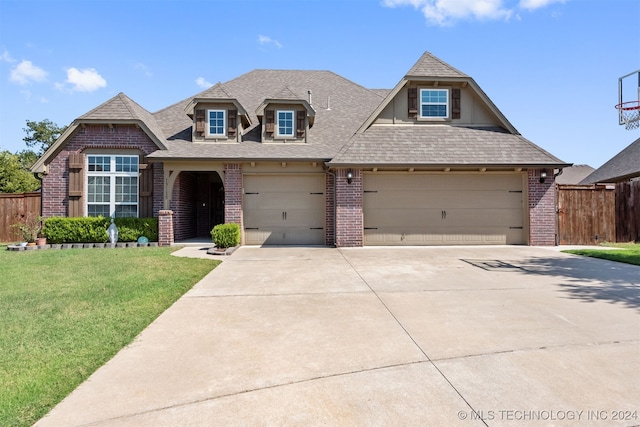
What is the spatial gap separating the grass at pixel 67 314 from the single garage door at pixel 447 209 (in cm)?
649


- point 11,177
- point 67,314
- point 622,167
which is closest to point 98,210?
point 67,314

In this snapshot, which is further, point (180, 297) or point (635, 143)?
point (635, 143)

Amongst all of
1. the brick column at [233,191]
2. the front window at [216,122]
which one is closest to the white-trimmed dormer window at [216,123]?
the front window at [216,122]

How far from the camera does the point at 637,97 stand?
1897 cm

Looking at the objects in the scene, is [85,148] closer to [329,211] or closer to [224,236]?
[224,236]

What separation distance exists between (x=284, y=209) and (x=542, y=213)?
931 centimetres

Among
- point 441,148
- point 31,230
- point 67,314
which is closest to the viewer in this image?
point 67,314

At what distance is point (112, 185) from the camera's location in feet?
40.9

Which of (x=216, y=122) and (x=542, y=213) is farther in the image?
(x=216, y=122)

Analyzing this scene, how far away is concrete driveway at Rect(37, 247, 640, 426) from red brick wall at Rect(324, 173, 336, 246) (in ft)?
20.4

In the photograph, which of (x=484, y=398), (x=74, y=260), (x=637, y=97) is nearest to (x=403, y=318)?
(x=484, y=398)

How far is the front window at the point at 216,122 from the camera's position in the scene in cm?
1276

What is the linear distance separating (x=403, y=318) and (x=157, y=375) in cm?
282

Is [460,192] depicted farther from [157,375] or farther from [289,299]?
[157,375]
